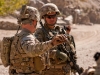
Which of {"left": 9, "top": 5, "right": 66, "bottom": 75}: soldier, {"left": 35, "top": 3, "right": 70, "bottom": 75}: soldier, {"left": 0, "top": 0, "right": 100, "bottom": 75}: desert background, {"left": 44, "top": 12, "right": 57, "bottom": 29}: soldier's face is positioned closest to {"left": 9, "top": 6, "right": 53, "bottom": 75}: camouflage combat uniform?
{"left": 9, "top": 5, "right": 66, "bottom": 75}: soldier

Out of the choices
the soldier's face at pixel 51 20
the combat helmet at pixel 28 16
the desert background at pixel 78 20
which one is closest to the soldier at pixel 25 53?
the combat helmet at pixel 28 16

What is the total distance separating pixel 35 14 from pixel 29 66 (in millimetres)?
571

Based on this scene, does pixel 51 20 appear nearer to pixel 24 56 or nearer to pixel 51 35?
pixel 51 35

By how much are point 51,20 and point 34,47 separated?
4.91 ft

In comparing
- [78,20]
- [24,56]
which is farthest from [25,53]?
[78,20]

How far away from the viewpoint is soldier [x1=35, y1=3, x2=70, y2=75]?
15.4 ft

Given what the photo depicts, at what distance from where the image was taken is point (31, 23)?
365cm

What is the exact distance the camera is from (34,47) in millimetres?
3342

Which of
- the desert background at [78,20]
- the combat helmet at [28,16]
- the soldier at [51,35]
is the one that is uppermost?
the combat helmet at [28,16]

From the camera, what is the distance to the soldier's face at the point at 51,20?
4789 mm

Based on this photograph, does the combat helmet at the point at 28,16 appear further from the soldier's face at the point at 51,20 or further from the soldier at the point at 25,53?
the soldier's face at the point at 51,20

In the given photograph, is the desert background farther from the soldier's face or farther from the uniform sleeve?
the uniform sleeve

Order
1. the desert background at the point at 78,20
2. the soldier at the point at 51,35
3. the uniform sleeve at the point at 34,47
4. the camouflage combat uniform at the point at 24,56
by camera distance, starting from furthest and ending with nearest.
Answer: the desert background at the point at 78,20 < the soldier at the point at 51,35 < the camouflage combat uniform at the point at 24,56 < the uniform sleeve at the point at 34,47

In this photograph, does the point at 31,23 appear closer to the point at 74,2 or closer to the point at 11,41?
the point at 11,41
